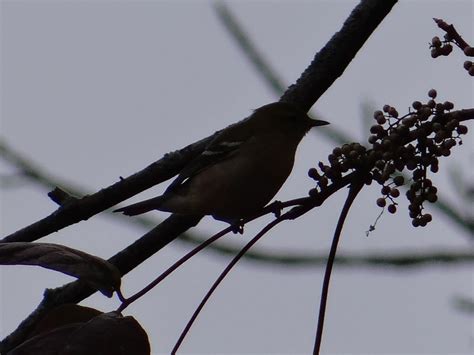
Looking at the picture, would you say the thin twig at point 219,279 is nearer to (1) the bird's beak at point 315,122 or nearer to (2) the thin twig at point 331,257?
Answer: (2) the thin twig at point 331,257

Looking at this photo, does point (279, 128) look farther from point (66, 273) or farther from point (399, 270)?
point (66, 273)

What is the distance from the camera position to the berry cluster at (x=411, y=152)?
2283mm

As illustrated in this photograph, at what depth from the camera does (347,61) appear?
4.11 meters

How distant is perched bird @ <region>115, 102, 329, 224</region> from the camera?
3.85 metres

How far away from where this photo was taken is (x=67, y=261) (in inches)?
83.6

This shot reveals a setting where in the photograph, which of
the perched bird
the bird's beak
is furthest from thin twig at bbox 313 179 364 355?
the bird's beak

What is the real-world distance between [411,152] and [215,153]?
2380 millimetres

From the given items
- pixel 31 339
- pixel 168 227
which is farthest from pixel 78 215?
pixel 31 339

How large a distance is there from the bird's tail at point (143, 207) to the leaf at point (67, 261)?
6.88 feet

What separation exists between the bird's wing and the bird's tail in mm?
105

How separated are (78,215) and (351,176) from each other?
1.62 m

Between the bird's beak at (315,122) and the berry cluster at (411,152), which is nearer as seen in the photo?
the berry cluster at (411,152)

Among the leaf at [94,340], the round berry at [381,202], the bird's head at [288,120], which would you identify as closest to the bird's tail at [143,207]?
the bird's head at [288,120]

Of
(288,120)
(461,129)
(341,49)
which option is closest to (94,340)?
(461,129)
